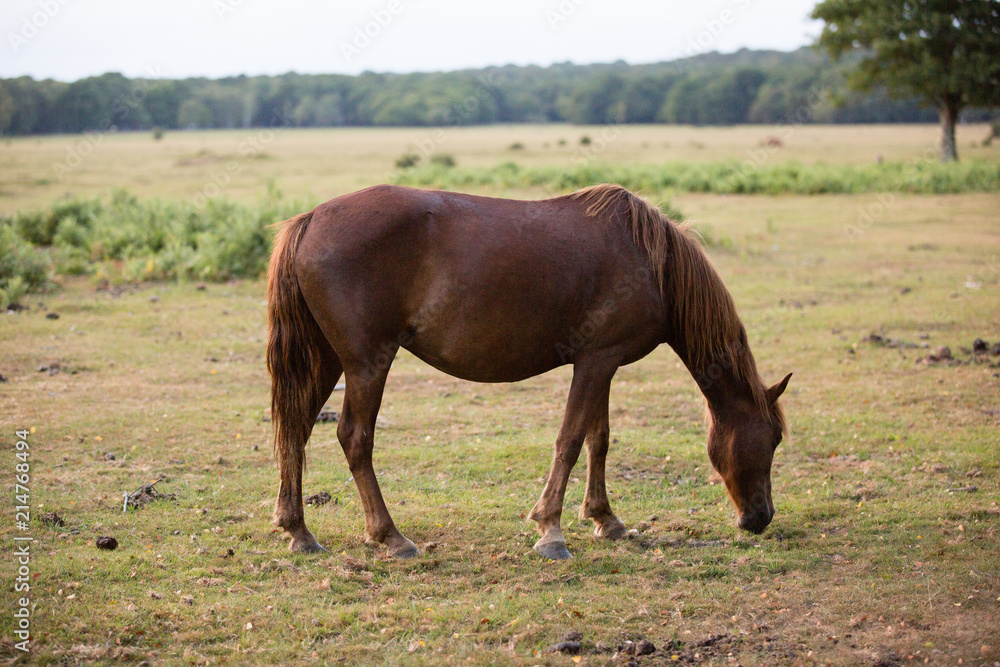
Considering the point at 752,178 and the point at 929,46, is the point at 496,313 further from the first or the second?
the point at 929,46

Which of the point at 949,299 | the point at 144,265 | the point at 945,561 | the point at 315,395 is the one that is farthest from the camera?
the point at 144,265

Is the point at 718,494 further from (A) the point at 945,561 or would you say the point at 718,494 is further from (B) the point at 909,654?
(B) the point at 909,654

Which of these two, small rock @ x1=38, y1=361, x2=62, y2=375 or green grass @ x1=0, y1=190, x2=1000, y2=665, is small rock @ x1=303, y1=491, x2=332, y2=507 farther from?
small rock @ x1=38, y1=361, x2=62, y2=375

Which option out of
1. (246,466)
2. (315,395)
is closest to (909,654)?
(315,395)

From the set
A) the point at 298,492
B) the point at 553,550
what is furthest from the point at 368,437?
the point at 553,550

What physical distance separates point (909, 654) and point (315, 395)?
11.8 feet

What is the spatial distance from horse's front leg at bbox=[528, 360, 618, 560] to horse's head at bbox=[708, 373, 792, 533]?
0.91m

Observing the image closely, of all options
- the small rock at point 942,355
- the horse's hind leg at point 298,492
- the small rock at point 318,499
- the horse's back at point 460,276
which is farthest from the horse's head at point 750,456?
the small rock at point 942,355

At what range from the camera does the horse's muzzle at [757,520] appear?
498 centimetres

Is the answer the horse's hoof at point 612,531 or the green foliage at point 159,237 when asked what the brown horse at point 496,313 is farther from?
the green foliage at point 159,237

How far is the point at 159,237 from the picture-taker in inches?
594

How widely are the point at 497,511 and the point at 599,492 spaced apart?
79cm

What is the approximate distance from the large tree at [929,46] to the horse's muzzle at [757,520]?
34.0 m

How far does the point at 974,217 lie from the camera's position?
20.9 meters
